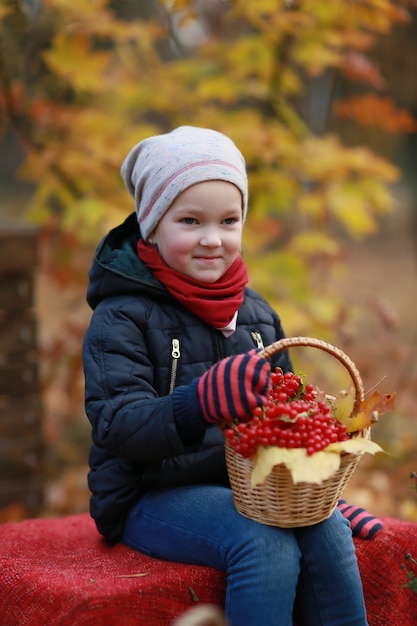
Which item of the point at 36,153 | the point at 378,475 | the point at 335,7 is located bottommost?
the point at 378,475

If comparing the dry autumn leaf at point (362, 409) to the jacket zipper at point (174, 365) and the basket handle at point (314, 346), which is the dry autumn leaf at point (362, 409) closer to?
the basket handle at point (314, 346)

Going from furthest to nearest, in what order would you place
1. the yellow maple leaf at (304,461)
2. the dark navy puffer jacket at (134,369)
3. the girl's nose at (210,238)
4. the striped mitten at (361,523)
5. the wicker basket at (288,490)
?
the striped mitten at (361,523), the girl's nose at (210,238), the dark navy puffer jacket at (134,369), the wicker basket at (288,490), the yellow maple leaf at (304,461)

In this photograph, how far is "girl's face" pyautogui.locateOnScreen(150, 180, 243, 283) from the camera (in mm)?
2391

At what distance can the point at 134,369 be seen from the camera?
231 centimetres

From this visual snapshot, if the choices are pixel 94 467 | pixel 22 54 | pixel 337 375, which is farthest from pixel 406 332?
pixel 94 467

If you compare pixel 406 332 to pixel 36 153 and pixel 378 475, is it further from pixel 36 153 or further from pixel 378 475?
pixel 36 153

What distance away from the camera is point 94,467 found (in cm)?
246

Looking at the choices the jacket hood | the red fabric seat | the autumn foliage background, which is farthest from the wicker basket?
the autumn foliage background

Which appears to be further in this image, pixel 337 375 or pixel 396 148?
pixel 396 148

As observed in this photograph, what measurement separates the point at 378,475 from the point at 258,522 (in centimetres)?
291

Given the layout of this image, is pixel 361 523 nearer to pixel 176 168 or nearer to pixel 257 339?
pixel 257 339

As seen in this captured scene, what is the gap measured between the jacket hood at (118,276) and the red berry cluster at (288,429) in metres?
0.59

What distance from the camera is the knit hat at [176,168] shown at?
7.83 ft

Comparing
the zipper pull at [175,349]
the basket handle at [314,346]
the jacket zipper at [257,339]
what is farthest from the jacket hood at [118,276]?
the basket handle at [314,346]
